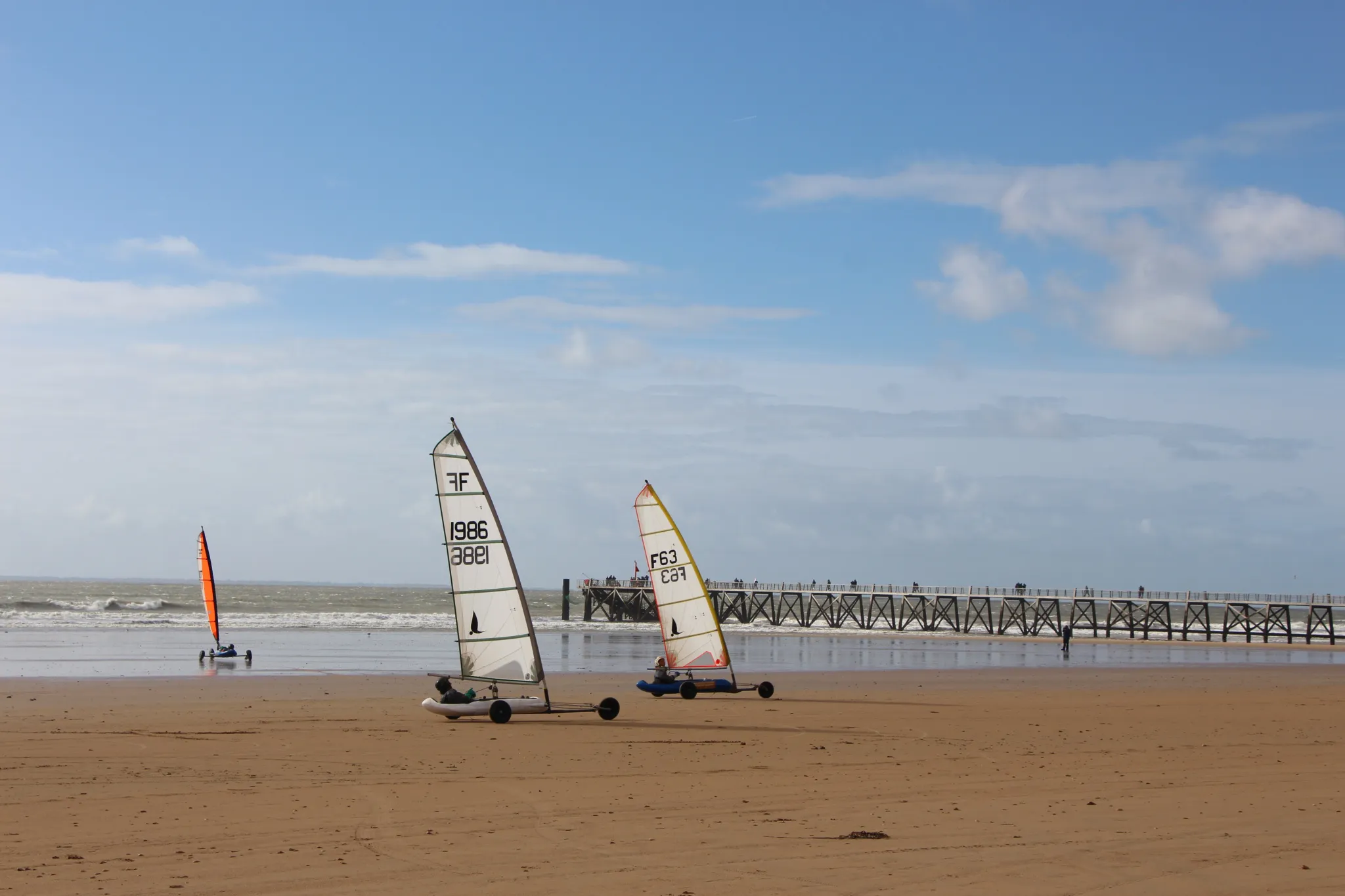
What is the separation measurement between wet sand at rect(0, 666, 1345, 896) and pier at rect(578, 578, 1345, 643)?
146 feet

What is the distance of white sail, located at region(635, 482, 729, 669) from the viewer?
25828 millimetres

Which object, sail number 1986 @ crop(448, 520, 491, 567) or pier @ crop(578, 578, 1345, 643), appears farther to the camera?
pier @ crop(578, 578, 1345, 643)

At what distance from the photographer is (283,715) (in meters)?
19.5

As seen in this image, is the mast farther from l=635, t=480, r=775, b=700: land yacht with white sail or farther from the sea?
the sea

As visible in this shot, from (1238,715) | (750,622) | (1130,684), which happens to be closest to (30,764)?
(1238,715)

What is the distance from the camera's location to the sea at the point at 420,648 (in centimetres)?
3281

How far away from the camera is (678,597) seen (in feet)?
84.9

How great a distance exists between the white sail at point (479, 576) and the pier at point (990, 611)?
4500 centimetres

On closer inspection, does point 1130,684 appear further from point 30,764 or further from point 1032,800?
point 30,764

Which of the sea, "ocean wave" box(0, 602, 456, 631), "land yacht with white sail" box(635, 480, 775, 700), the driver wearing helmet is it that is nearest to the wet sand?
the driver wearing helmet

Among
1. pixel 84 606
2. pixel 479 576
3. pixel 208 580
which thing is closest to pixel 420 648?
pixel 208 580

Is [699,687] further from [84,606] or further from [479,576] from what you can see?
[84,606]

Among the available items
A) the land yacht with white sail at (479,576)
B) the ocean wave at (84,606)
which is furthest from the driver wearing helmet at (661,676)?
the ocean wave at (84,606)

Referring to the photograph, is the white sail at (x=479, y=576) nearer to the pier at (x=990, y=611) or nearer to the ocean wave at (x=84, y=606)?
the pier at (x=990, y=611)
